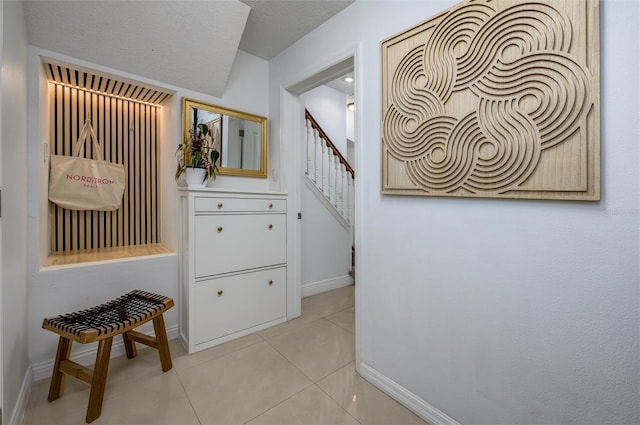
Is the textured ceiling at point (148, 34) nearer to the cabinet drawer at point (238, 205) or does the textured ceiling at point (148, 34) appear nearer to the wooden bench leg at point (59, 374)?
the cabinet drawer at point (238, 205)

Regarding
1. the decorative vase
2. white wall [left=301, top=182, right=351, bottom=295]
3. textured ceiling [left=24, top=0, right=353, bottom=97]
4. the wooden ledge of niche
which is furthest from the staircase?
the wooden ledge of niche

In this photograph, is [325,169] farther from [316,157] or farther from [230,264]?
[230,264]

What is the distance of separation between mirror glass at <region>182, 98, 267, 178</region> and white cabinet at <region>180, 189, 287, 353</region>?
0.47 m

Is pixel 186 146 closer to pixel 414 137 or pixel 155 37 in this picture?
pixel 155 37

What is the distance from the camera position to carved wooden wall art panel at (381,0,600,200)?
929 millimetres

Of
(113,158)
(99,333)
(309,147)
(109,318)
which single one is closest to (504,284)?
(99,333)

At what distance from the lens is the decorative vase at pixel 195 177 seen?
196cm

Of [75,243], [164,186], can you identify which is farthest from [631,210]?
[75,243]

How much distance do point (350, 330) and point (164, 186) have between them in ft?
6.76

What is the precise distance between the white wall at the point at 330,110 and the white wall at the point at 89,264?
128 cm

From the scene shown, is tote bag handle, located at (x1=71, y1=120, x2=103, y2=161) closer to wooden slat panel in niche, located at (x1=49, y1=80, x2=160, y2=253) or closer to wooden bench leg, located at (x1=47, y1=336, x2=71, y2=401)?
wooden slat panel in niche, located at (x1=49, y1=80, x2=160, y2=253)

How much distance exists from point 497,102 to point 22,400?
2.62 metres

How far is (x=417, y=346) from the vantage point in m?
1.42

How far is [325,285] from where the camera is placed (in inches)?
127
